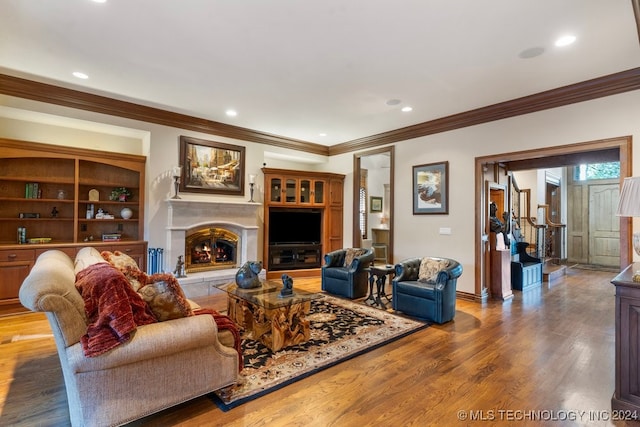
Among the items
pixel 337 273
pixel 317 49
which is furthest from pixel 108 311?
pixel 337 273

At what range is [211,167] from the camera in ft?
19.3

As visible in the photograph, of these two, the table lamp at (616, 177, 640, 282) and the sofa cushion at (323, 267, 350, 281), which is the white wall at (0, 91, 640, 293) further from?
the table lamp at (616, 177, 640, 282)

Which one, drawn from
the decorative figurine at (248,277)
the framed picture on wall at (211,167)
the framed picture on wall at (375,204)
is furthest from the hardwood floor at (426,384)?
the framed picture on wall at (375,204)

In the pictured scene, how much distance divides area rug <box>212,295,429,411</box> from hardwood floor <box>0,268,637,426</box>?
89mm

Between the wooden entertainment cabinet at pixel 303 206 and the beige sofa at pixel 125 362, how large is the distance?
4.38 meters

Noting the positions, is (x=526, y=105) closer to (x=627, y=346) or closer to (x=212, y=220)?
(x=627, y=346)

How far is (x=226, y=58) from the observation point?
137 inches

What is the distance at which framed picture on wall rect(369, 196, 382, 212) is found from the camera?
30.6 feet

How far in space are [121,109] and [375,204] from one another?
22.2 feet

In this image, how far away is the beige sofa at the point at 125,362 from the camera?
1761mm

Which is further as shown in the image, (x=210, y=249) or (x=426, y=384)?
(x=210, y=249)

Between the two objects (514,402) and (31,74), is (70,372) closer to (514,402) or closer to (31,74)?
(514,402)

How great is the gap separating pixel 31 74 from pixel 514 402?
6.21 metres

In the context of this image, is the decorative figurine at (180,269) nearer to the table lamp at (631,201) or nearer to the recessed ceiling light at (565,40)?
the table lamp at (631,201)
